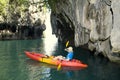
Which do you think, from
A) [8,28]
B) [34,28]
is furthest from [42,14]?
[8,28]

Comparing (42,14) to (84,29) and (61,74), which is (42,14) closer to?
(84,29)

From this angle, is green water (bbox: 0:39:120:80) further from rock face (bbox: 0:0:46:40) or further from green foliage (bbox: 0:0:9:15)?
green foliage (bbox: 0:0:9:15)

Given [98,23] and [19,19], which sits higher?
[19,19]

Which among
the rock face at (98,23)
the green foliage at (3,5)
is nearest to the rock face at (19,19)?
the green foliage at (3,5)

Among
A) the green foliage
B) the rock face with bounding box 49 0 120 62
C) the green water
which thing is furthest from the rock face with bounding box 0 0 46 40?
the green water

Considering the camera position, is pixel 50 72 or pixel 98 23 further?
pixel 98 23

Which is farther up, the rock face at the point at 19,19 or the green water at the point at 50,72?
the rock face at the point at 19,19

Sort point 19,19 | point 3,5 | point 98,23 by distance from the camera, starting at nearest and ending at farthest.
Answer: point 98,23, point 3,5, point 19,19

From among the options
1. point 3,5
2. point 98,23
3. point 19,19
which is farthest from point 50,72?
point 19,19

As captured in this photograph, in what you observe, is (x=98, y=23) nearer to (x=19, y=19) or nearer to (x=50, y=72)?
(x=50, y=72)

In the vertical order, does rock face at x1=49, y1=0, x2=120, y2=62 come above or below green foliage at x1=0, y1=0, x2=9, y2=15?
below

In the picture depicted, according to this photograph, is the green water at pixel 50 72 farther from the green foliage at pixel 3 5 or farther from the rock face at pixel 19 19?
the green foliage at pixel 3 5

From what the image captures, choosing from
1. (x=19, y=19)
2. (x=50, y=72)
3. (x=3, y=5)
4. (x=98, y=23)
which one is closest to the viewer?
(x=50, y=72)

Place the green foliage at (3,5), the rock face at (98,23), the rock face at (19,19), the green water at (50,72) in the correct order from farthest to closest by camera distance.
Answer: the rock face at (19,19), the green foliage at (3,5), the rock face at (98,23), the green water at (50,72)
